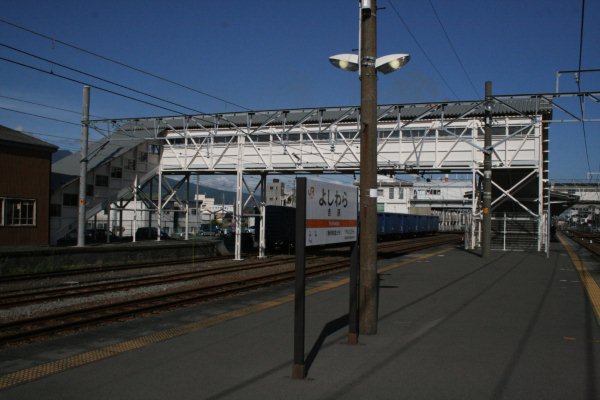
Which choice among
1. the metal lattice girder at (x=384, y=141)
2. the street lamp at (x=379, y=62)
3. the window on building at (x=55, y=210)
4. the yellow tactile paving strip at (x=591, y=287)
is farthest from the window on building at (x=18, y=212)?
the yellow tactile paving strip at (x=591, y=287)

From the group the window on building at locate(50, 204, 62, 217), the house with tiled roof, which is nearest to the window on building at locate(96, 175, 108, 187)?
the window on building at locate(50, 204, 62, 217)

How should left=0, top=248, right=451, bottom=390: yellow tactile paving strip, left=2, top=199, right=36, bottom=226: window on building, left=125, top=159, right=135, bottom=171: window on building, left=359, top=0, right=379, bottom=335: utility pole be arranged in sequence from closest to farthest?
left=0, top=248, right=451, bottom=390: yellow tactile paving strip, left=359, top=0, right=379, bottom=335: utility pole, left=2, top=199, right=36, bottom=226: window on building, left=125, top=159, right=135, bottom=171: window on building

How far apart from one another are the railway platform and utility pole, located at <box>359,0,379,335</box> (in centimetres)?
57

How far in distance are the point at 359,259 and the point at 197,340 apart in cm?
274

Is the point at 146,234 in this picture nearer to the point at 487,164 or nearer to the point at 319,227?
the point at 487,164

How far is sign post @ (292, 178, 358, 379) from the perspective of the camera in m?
6.45

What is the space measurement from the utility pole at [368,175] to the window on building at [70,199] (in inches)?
984

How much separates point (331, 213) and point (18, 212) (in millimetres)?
21186

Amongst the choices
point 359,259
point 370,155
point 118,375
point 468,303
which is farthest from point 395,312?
point 118,375

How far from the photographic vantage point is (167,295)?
13984 mm

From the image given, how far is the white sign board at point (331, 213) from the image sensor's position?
359 inches

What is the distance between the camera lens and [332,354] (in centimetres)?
780

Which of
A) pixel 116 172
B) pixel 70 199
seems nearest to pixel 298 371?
pixel 70 199

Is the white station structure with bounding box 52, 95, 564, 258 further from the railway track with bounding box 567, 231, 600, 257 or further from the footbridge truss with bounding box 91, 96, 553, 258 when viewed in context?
the railway track with bounding box 567, 231, 600, 257
